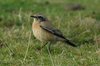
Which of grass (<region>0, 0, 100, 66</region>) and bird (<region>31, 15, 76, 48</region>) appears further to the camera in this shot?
bird (<region>31, 15, 76, 48</region>)

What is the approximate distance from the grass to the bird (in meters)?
0.18

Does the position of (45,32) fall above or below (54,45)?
above

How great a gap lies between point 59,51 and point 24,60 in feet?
3.89

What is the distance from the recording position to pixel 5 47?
1091 cm

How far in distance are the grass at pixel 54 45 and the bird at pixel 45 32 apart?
177mm

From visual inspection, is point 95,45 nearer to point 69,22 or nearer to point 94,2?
point 69,22

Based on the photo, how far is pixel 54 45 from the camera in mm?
11391

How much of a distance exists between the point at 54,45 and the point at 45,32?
0.58m

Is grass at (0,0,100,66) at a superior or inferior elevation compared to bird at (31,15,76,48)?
inferior

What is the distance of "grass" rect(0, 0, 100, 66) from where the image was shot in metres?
9.86

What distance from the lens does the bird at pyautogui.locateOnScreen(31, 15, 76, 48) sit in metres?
10.8

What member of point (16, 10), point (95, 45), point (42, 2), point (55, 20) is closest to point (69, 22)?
point (55, 20)

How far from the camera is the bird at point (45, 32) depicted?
10.8 meters

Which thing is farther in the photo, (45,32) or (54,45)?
(54,45)
